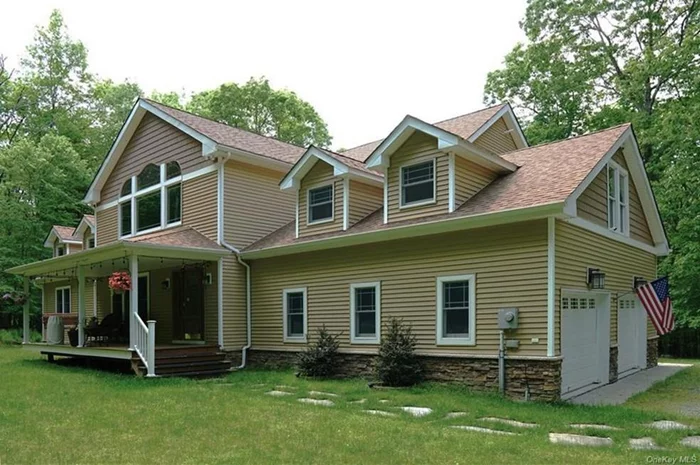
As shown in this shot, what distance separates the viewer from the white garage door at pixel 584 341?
31.8 ft

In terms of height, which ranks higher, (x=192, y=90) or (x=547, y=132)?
(x=192, y=90)

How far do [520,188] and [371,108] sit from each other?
86.7 feet

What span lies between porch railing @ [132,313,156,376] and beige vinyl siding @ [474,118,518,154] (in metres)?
9.35

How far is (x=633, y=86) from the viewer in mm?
21609

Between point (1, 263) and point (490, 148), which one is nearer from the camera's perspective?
point (490, 148)

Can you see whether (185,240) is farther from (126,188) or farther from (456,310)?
(456,310)

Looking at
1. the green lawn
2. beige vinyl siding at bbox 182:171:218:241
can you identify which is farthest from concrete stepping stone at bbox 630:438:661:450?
beige vinyl siding at bbox 182:171:218:241

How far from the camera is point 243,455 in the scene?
5.83 meters

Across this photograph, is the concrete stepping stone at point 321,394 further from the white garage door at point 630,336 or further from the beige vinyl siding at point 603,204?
the white garage door at point 630,336

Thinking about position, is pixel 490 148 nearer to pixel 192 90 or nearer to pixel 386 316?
pixel 386 316

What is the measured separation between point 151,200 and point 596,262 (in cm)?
1269

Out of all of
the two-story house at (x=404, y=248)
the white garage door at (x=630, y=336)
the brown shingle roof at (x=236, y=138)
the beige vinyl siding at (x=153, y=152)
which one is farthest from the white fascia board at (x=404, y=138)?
the white garage door at (x=630, y=336)

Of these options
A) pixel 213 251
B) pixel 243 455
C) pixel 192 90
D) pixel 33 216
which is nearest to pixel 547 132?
pixel 213 251

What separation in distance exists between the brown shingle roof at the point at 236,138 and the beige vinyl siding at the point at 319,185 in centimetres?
207
